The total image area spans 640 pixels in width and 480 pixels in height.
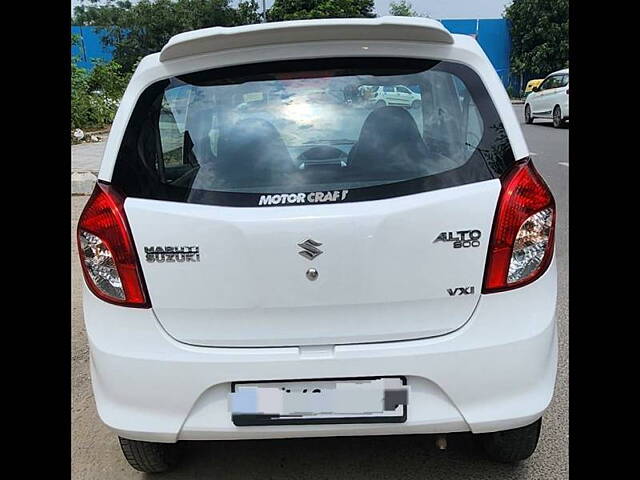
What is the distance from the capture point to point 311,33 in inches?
84.1

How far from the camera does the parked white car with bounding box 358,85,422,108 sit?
2254 mm

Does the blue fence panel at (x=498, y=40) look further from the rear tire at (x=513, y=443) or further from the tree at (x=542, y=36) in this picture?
the rear tire at (x=513, y=443)

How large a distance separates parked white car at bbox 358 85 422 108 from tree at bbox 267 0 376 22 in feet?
81.1

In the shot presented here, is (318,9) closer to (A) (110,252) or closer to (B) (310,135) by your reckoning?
(B) (310,135)

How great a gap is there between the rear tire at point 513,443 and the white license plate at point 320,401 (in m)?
0.63

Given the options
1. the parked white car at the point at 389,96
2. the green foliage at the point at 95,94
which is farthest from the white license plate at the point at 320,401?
the green foliage at the point at 95,94

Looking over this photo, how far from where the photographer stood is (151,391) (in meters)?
2.11

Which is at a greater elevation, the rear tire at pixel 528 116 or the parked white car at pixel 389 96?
the parked white car at pixel 389 96

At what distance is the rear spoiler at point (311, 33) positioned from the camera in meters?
2.10

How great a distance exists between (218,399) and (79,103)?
52.6 ft

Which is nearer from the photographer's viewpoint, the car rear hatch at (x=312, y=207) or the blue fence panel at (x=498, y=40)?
the car rear hatch at (x=312, y=207)
